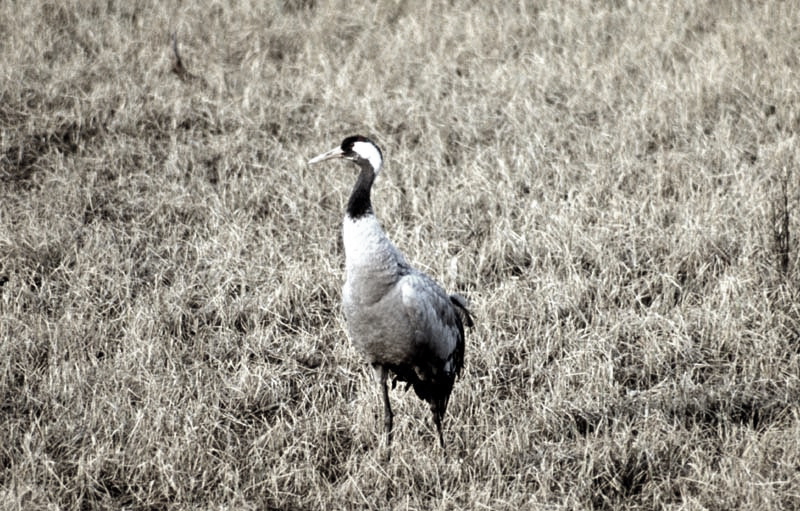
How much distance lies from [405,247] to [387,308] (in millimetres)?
1962

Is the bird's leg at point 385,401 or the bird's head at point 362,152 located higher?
the bird's head at point 362,152

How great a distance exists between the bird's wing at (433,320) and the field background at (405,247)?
35cm

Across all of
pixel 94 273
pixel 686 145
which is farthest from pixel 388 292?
pixel 686 145

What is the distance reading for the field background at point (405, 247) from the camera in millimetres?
4453

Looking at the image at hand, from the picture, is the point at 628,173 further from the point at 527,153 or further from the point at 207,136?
the point at 207,136

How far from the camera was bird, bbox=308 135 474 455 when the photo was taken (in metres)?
4.42

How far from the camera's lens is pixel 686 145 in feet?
24.1

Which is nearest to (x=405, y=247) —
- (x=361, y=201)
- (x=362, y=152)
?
(x=362, y=152)

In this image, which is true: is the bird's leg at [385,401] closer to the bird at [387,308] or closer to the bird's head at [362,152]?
the bird at [387,308]

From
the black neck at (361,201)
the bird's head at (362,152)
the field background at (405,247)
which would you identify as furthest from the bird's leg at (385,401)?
the bird's head at (362,152)

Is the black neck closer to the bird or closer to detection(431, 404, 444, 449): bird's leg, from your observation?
the bird

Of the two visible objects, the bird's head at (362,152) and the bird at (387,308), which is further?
the bird's head at (362,152)

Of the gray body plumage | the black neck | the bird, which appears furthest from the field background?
the black neck

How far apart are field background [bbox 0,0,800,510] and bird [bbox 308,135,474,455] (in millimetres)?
318
